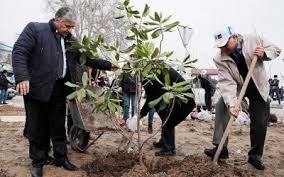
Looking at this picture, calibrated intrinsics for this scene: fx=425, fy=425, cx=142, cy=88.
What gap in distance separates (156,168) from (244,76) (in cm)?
151

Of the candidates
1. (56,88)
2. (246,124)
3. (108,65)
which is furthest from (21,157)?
(246,124)

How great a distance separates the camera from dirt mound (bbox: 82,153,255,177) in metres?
4.03

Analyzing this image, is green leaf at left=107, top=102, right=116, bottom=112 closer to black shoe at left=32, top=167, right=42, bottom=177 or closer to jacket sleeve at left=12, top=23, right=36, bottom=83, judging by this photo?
jacket sleeve at left=12, top=23, right=36, bottom=83

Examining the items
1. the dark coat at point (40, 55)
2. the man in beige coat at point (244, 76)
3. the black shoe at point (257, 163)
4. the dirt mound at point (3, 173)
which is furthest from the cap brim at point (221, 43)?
the dirt mound at point (3, 173)

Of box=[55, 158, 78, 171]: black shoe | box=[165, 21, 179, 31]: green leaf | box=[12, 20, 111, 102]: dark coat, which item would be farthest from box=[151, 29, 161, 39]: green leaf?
box=[55, 158, 78, 171]: black shoe

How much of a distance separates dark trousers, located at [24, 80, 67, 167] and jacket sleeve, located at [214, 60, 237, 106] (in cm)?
180

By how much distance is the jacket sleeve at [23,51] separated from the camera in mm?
3963

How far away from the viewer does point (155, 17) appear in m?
4.07

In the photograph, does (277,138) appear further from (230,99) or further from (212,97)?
(212,97)

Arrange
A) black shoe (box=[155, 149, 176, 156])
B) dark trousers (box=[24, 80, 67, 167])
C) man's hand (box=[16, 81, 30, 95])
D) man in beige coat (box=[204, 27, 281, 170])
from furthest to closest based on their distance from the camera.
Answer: black shoe (box=[155, 149, 176, 156]) < man in beige coat (box=[204, 27, 281, 170]) < dark trousers (box=[24, 80, 67, 167]) < man's hand (box=[16, 81, 30, 95])

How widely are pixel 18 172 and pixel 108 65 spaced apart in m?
1.48

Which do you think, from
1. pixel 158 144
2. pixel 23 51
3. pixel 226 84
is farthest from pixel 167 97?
pixel 158 144

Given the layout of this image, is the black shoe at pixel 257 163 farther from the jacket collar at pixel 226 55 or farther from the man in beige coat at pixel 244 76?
the jacket collar at pixel 226 55

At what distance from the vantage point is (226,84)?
16.1 ft
